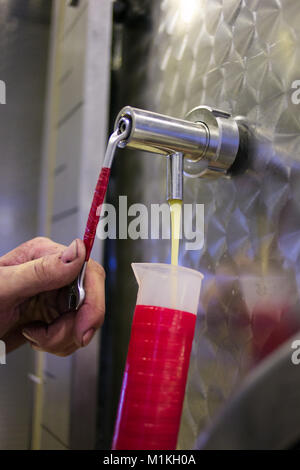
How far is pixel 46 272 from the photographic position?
24.2 inches

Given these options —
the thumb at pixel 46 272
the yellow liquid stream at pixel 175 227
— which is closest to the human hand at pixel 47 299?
the thumb at pixel 46 272

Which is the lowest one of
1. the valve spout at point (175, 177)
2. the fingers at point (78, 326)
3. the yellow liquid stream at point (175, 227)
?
the fingers at point (78, 326)

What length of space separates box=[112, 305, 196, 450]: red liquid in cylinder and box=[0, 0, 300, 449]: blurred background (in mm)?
138

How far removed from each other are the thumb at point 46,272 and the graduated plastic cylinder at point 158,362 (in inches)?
4.8

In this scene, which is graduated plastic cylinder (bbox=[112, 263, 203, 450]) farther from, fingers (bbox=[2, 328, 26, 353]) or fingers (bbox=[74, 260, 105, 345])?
fingers (bbox=[2, 328, 26, 353])

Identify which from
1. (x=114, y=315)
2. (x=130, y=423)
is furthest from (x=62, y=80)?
(x=130, y=423)

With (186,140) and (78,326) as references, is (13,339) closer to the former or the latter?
(78,326)

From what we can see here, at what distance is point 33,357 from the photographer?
118cm

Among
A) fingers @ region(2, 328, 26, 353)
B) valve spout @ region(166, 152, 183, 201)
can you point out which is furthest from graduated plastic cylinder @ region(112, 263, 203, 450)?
fingers @ region(2, 328, 26, 353)

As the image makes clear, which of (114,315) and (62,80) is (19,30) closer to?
(62,80)

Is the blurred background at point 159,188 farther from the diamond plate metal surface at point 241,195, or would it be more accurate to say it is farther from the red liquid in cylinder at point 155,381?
the red liquid in cylinder at point 155,381

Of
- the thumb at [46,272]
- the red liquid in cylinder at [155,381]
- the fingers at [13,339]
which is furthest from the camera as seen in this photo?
the fingers at [13,339]

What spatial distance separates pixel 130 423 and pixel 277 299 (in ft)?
0.74

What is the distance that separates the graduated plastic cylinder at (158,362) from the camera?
0.48 meters
